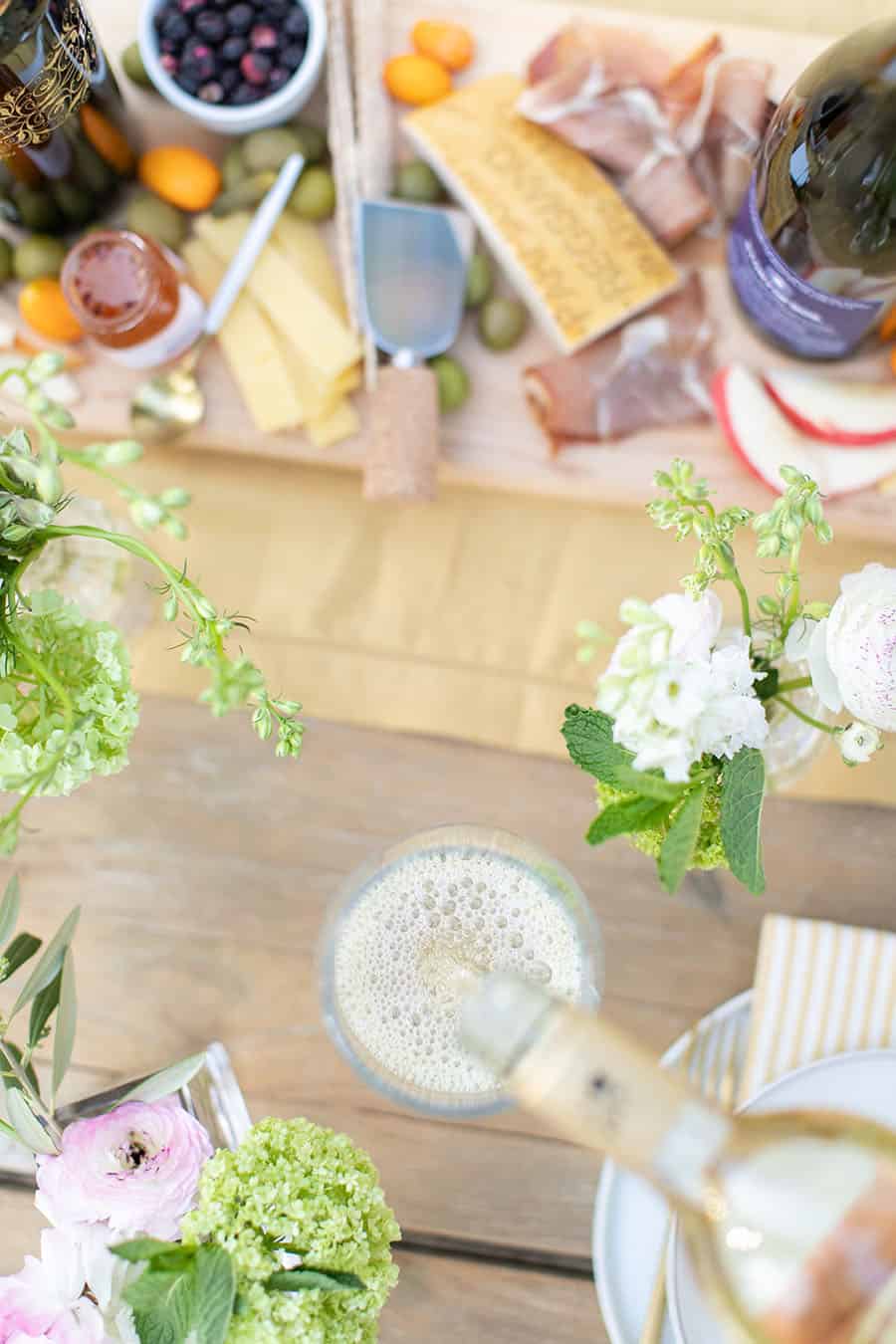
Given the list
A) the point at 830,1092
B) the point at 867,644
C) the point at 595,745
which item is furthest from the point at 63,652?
the point at 830,1092

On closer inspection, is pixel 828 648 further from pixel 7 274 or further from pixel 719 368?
pixel 7 274

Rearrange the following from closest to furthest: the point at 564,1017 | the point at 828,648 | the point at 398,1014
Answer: the point at 564,1017, the point at 828,648, the point at 398,1014

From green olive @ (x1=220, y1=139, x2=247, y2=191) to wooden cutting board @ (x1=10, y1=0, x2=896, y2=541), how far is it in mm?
32

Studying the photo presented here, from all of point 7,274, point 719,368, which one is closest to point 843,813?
point 719,368

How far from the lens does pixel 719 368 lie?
2.56 feet

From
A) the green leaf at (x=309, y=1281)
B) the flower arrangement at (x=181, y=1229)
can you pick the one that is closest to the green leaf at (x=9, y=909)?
the flower arrangement at (x=181, y=1229)

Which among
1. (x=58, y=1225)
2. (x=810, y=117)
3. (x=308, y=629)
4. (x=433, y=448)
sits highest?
(x=810, y=117)

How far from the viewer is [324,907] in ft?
2.41

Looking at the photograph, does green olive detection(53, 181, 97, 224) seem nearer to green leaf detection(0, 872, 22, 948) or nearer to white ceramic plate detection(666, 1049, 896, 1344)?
green leaf detection(0, 872, 22, 948)

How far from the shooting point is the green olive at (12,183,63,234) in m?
0.75

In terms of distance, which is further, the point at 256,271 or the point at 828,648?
the point at 256,271

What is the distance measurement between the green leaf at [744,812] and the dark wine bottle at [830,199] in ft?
1.14

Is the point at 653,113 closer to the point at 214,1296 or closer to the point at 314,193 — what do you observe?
the point at 314,193

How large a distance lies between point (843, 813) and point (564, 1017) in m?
0.45
